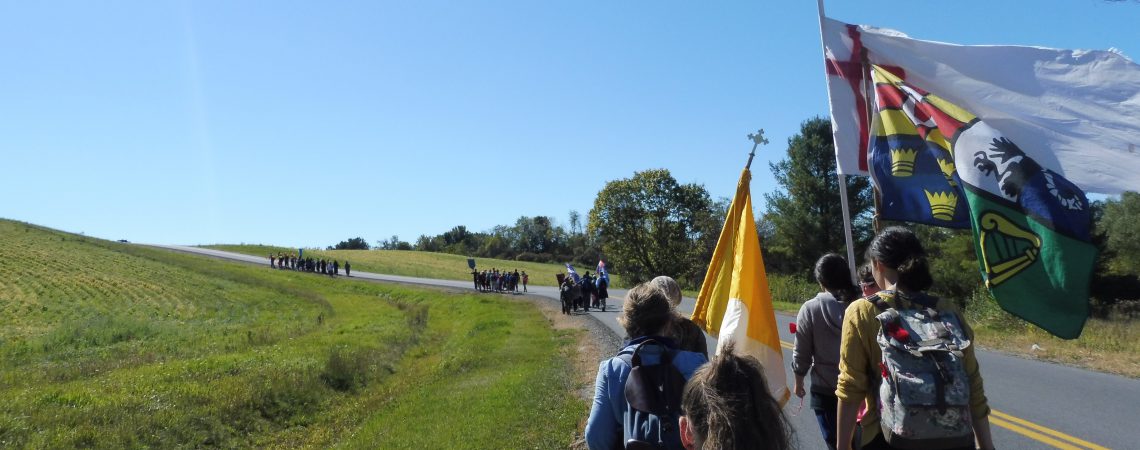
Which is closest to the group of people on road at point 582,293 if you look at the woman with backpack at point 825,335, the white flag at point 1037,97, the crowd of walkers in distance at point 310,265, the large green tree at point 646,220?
the white flag at point 1037,97

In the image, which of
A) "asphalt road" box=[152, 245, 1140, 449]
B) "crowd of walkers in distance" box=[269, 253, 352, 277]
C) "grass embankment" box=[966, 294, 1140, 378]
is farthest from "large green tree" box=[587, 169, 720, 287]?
"asphalt road" box=[152, 245, 1140, 449]

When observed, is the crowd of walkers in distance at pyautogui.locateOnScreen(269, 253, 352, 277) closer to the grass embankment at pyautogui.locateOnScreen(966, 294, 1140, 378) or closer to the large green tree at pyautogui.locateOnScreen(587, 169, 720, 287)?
the large green tree at pyautogui.locateOnScreen(587, 169, 720, 287)

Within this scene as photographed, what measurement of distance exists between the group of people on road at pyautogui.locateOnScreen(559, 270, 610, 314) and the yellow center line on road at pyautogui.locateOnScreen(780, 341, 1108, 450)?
796 inches

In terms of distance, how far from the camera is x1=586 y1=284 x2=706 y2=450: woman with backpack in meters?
3.10

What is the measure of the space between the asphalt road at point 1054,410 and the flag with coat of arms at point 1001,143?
275 cm

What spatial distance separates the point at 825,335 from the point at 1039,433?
4417 mm

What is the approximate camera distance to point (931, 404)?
3.07 meters

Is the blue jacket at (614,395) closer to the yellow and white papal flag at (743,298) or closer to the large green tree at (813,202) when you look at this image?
the yellow and white papal flag at (743,298)

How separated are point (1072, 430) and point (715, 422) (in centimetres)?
711

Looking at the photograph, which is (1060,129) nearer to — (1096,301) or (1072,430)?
(1072,430)

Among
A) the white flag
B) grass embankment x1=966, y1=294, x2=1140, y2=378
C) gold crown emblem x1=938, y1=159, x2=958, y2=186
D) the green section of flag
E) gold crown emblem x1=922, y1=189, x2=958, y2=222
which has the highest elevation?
the white flag

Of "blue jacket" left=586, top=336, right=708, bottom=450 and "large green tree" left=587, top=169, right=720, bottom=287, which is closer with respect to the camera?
"blue jacket" left=586, top=336, right=708, bottom=450

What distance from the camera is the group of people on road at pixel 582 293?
92.9ft

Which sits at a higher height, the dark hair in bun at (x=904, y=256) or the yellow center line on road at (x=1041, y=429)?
the dark hair in bun at (x=904, y=256)
